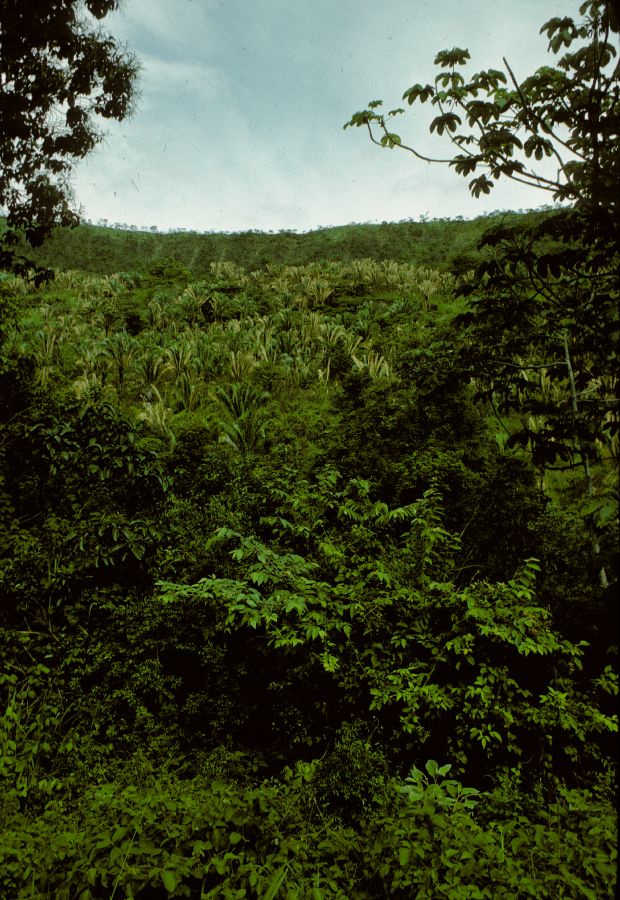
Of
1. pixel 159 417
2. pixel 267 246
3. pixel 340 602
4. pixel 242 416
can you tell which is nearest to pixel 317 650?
pixel 340 602

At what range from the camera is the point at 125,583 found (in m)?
5.31

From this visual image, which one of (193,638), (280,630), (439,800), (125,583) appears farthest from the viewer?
(125,583)

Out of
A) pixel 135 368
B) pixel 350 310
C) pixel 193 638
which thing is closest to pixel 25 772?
Result: pixel 193 638

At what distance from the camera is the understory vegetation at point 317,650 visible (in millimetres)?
2504

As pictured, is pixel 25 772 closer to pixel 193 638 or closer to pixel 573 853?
pixel 193 638

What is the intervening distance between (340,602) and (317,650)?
406 millimetres

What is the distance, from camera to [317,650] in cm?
402

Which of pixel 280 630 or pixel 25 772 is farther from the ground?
pixel 280 630

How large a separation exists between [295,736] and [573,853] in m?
1.88

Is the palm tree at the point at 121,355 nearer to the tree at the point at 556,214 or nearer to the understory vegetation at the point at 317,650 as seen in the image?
the understory vegetation at the point at 317,650

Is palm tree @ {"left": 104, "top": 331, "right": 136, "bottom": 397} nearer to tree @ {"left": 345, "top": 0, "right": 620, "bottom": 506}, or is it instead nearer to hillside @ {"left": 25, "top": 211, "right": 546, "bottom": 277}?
tree @ {"left": 345, "top": 0, "right": 620, "bottom": 506}

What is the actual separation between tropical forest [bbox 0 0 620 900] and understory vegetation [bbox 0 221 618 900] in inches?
1.1

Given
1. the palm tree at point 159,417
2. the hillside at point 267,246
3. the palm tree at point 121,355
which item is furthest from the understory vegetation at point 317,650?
the hillside at point 267,246

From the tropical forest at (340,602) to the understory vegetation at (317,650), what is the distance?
0.03 meters
